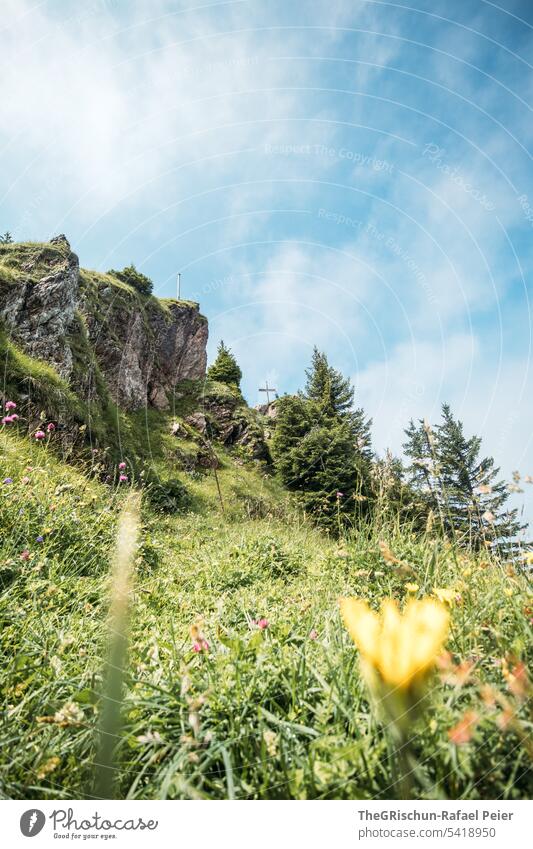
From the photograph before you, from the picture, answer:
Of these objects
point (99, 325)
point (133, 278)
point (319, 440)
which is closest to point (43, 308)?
point (99, 325)

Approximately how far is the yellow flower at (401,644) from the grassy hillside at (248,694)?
0.58ft

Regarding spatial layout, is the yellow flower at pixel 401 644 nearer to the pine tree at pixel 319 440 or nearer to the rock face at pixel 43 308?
the rock face at pixel 43 308

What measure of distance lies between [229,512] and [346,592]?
41.1ft

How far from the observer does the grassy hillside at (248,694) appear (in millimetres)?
922

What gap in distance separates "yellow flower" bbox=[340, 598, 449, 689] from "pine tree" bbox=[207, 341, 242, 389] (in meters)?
34.4

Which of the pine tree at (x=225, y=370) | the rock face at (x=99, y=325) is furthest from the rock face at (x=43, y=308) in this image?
the pine tree at (x=225, y=370)

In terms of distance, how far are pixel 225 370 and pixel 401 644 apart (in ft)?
116

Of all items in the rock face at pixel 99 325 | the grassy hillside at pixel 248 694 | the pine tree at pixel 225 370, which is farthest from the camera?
the pine tree at pixel 225 370

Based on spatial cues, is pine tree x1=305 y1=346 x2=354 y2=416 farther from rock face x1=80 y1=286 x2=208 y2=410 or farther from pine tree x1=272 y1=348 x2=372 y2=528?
rock face x1=80 y1=286 x2=208 y2=410

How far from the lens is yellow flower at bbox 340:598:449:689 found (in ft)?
2.22

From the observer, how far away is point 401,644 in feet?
2.27

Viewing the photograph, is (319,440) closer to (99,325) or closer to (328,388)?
(328,388)

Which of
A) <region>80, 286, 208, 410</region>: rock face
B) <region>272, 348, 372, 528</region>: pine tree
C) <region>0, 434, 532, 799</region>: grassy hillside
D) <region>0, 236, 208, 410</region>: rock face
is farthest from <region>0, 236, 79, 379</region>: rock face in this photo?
<region>272, 348, 372, 528</region>: pine tree
